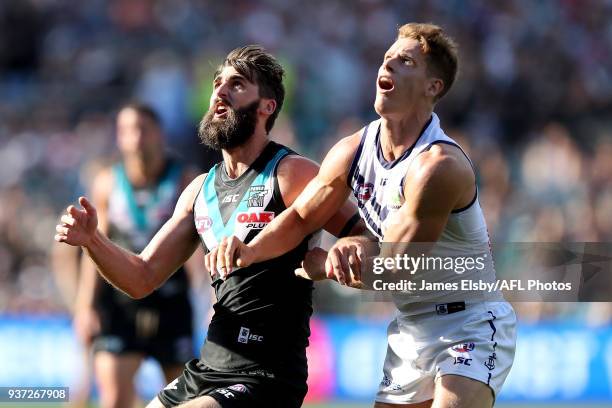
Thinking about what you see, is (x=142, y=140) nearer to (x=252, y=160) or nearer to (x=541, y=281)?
(x=252, y=160)

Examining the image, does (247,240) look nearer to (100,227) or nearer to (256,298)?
(256,298)

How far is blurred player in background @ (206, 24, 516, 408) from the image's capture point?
211 inches

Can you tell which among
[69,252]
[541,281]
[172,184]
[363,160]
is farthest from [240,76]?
[69,252]

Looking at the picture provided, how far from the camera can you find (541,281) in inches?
246

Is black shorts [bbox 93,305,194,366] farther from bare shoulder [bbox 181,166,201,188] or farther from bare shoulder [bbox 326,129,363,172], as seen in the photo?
bare shoulder [bbox 326,129,363,172]

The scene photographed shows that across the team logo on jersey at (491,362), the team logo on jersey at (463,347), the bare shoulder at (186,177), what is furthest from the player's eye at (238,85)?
the bare shoulder at (186,177)

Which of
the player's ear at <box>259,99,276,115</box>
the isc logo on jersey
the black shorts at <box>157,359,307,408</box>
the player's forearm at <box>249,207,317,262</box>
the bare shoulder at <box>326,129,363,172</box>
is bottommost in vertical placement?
the black shorts at <box>157,359,307,408</box>

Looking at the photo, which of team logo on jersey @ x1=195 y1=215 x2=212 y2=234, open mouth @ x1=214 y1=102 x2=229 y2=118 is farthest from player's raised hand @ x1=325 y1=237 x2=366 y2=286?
open mouth @ x1=214 y1=102 x2=229 y2=118

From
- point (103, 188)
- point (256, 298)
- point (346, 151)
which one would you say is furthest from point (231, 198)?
point (103, 188)

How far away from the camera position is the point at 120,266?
19.8ft

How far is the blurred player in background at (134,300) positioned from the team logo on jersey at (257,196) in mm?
2912

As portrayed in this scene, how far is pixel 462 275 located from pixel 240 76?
167 centimetres

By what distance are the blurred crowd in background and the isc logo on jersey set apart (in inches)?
321

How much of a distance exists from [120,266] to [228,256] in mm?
966
